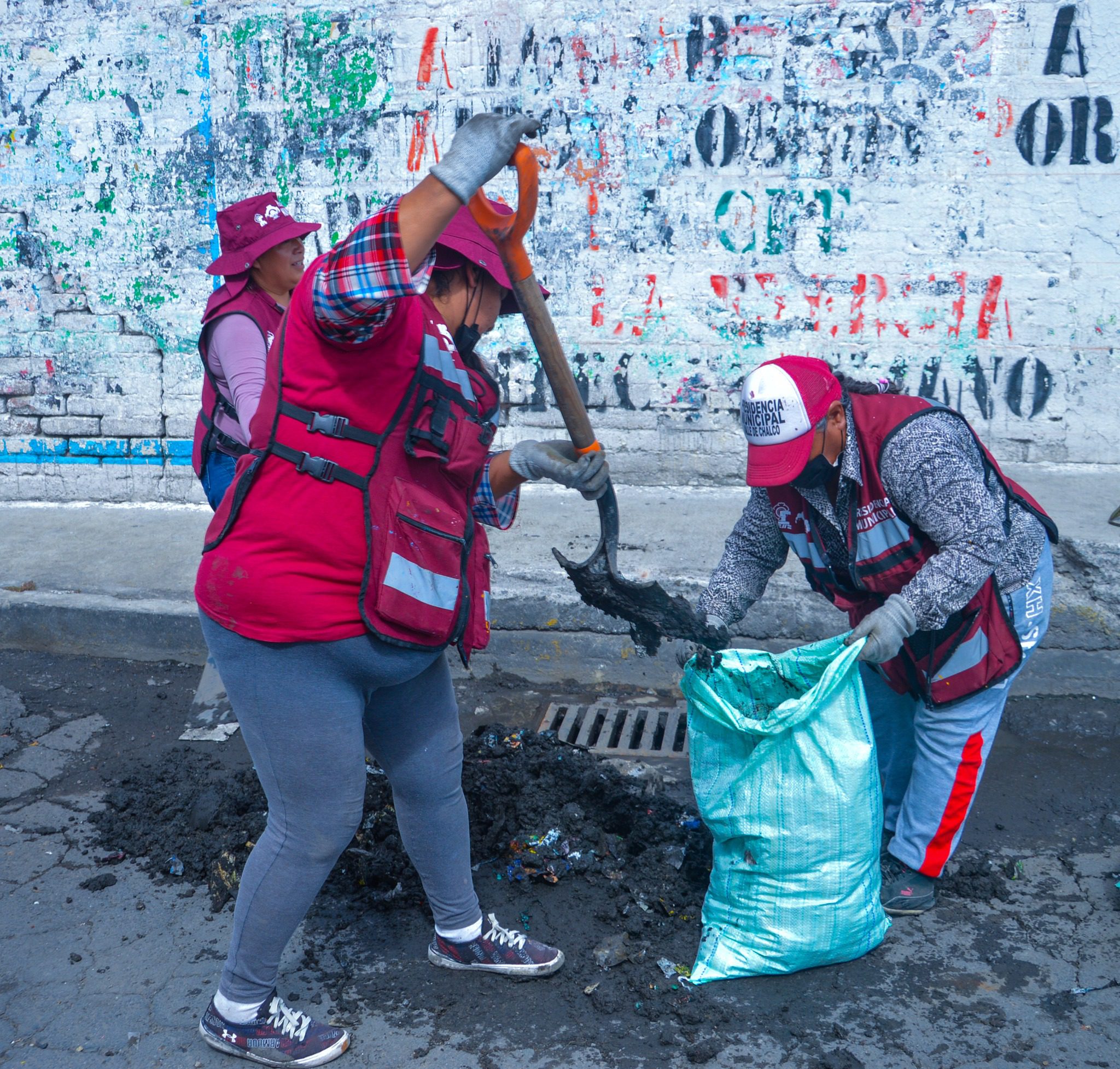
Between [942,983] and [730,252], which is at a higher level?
[730,252]

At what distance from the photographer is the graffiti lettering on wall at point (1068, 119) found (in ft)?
15.9

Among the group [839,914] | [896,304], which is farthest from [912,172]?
[839,914]

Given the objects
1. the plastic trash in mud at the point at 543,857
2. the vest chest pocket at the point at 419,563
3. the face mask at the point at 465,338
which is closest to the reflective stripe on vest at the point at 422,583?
the vest chest pocket at the point at 419,563

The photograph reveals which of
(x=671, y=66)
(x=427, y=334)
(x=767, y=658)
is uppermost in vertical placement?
(x=671, y=66)

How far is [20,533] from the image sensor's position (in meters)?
5.41

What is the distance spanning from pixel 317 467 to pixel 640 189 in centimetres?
394

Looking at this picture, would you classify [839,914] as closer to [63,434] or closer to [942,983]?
[942,983]

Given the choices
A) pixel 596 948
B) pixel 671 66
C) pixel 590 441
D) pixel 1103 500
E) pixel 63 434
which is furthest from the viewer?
pixel 63 434

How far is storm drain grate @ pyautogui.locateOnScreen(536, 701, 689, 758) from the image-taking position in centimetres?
351

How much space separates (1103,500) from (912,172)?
183 centimetres

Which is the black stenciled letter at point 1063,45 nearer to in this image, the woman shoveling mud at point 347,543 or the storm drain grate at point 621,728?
the storm drain grate at point 621,728

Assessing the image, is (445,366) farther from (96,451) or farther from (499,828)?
(96,451)

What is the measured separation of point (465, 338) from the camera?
2105mm

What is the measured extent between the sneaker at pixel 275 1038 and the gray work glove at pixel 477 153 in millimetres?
1668
